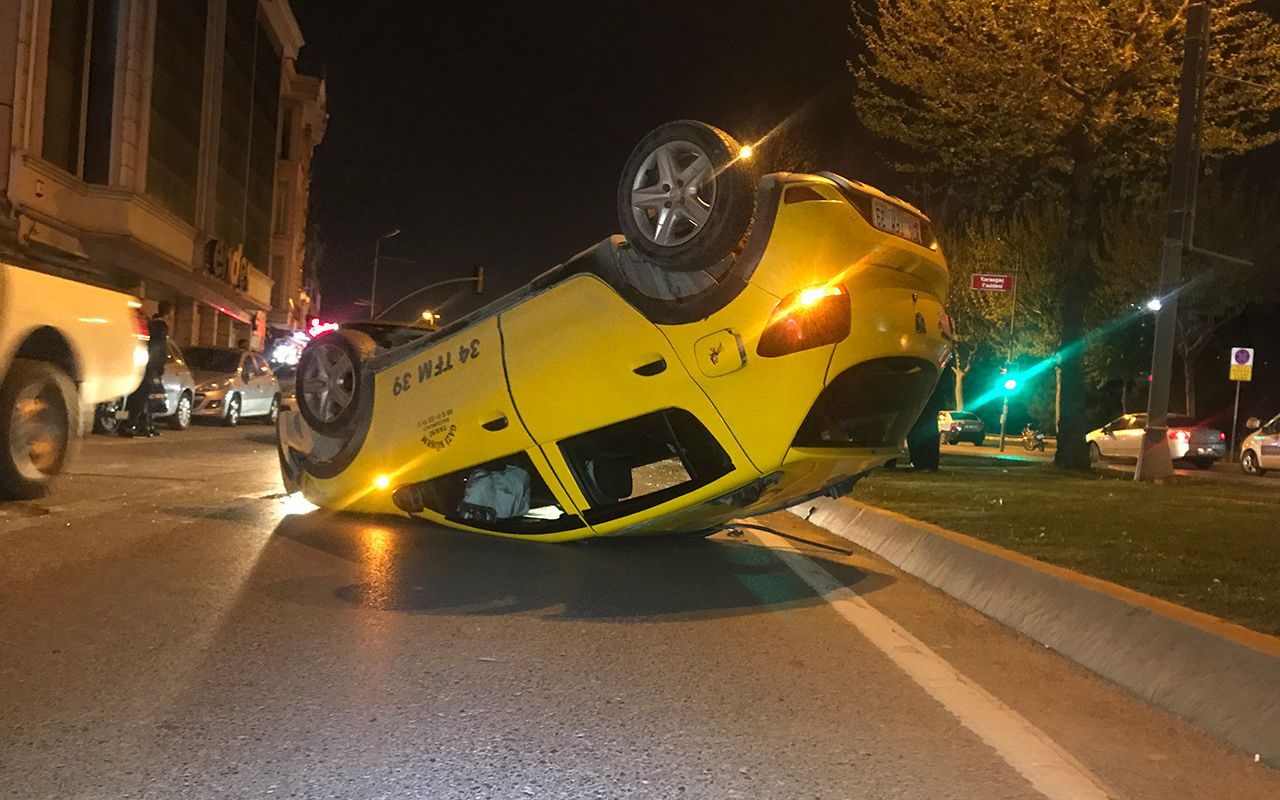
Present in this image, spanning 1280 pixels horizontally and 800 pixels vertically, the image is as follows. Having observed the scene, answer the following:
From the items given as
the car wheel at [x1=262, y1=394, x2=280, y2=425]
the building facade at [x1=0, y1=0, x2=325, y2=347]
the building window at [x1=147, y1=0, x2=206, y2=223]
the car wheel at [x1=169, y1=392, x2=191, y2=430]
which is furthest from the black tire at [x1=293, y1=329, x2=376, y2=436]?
the building window at [x1=147, y1=0, x2=206, y2=223]

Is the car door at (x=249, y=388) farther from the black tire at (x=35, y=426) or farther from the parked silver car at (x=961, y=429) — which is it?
the parked silver car at (x=961, y=429)

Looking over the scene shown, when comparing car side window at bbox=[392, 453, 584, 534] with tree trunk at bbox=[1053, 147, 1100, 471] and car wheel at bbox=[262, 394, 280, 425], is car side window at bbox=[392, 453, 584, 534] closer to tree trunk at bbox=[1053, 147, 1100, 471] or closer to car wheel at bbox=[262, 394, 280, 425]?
tree trunk at bbox=[1053, 147, 1100, 471]

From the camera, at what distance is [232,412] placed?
20609 millimetres

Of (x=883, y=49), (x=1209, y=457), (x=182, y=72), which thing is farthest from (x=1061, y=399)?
(x=182, y=72)

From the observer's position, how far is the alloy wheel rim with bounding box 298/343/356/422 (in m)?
8.18

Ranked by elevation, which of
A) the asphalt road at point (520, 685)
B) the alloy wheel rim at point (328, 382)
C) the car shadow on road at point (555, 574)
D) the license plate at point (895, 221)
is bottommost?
the asphalt road at point (520, 685)

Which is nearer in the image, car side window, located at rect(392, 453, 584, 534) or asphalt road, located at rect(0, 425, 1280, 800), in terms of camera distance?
asphalt road, located at rect(0, 425, 1280, 800)

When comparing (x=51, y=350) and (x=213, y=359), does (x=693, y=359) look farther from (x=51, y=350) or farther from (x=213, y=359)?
(x=213, y=359)

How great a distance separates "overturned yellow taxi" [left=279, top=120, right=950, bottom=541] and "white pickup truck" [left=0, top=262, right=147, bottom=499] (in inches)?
105

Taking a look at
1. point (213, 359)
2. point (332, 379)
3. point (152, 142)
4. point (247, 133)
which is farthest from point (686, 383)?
point (247, 133)

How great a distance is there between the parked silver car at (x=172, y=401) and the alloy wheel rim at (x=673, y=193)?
38.1ft

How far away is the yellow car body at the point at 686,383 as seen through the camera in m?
5.94

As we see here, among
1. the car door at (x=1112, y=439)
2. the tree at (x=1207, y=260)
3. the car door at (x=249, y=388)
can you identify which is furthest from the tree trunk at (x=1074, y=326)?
the tree at (x=1207, y=260)

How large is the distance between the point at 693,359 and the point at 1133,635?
253 cm
